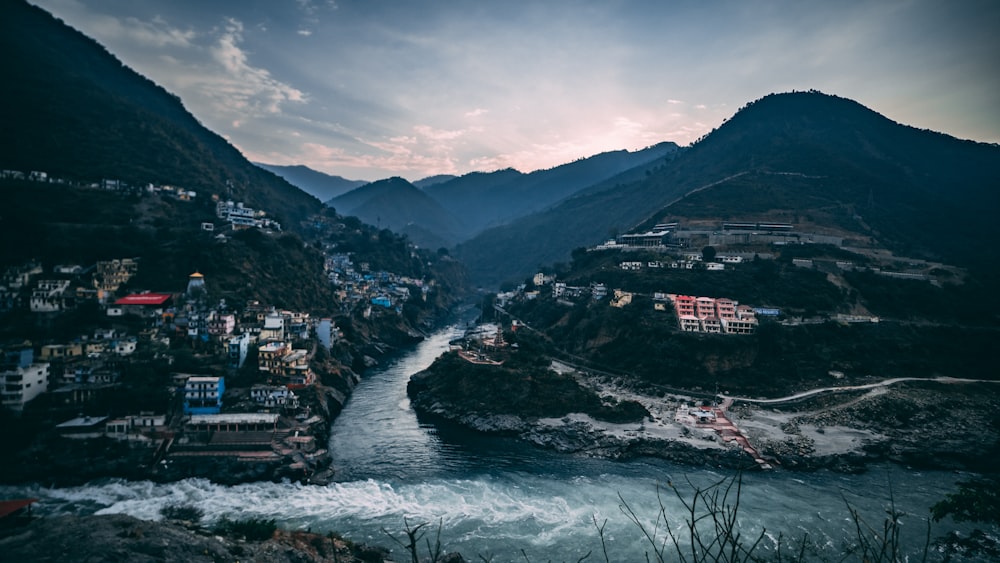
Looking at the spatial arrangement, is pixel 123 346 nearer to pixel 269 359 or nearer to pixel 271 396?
pixel 269 359

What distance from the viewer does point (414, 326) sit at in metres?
58.6

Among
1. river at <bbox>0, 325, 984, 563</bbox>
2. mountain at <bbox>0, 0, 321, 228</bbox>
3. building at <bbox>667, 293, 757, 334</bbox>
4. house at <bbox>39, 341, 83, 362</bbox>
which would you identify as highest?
mountain at <bbox>0, 0, 321, 228</bbox>

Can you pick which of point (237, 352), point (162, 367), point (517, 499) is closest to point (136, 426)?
point (162, 367)

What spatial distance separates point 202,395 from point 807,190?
76.8 meters

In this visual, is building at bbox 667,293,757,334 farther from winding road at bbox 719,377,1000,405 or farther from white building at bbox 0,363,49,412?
white building at bbox 0,363,49,412

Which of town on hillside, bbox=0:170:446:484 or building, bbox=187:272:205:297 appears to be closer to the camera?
town on hillside, bbox=0:170:446:484

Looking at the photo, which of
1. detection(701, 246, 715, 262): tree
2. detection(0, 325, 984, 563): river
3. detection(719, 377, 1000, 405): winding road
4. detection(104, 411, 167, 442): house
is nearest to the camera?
detection(0, 325, 984, 563): river

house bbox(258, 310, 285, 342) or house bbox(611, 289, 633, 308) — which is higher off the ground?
house bbox(611, 289, 633, 308)

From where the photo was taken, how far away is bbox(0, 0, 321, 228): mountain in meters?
47.2

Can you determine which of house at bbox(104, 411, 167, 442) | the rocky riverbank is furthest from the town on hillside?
the rocky riverbank

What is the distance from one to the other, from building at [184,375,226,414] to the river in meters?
4.86

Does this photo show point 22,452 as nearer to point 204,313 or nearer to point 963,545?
point 204,313

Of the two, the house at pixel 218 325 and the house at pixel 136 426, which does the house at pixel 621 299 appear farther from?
the house at pixel 136 426

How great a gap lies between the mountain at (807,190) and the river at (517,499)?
148 feet
